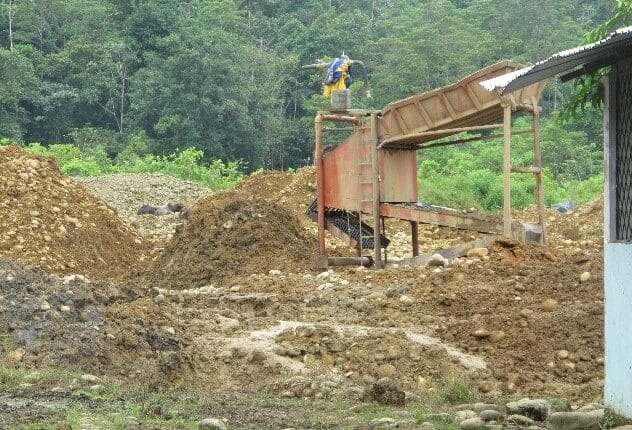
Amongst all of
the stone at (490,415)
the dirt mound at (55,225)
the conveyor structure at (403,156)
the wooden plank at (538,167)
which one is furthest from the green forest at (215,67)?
the stone at (490,415)

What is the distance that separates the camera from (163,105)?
5066 centimetres

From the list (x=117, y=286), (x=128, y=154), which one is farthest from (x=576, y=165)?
(x=117, y=286)

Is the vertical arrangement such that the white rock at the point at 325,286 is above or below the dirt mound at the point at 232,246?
below

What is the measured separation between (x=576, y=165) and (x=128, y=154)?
18.2 metres

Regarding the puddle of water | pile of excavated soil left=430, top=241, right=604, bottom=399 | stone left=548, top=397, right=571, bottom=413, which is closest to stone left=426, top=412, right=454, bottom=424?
stone left=548, top=397, right=571, bottom=413

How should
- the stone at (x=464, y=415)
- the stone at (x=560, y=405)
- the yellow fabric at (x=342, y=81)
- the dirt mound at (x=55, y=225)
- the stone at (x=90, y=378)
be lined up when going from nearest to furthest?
the stone at (x=464, y=415) < the stone at (x=560, y=405) < the stone at (x=90, y=378) < the yellow fabric at (x=342, y=81) < the dirt mound at (x=55, y=225)

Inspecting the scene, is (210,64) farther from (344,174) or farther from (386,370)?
(386,370)

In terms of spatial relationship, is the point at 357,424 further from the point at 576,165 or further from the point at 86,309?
the point at 576,165

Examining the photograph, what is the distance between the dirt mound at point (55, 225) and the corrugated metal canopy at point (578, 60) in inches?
453

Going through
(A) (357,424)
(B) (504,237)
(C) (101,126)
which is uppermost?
(C) (101,126)

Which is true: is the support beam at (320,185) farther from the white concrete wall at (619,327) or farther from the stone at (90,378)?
the white concrete wall at (619,327)

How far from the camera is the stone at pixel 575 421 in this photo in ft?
23.6

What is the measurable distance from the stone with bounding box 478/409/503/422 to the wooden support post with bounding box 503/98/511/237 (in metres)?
7.21

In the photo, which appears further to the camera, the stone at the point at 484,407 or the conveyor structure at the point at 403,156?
the conveyor structure at the point at 403,156
